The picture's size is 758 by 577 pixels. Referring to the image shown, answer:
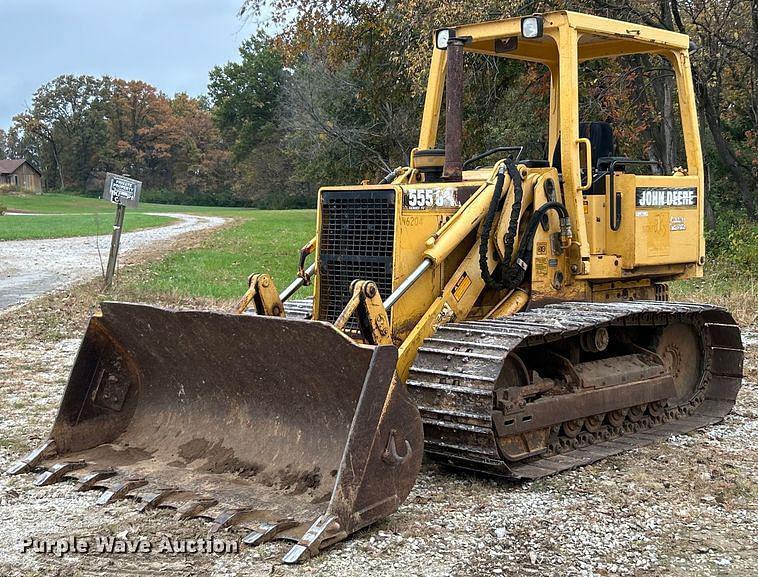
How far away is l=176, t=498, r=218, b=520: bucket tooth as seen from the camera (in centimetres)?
511

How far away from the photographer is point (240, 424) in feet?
19.7

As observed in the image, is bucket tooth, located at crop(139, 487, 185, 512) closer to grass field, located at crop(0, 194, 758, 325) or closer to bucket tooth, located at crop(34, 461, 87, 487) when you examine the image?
bucket tooth, located at crop(34, 461, 87, 487)

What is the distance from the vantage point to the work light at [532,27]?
22.0 feet

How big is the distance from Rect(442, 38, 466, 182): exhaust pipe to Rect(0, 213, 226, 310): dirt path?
994 centimetres

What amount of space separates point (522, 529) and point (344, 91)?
25.6m

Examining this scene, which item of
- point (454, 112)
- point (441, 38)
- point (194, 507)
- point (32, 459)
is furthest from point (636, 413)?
point (32, 459)

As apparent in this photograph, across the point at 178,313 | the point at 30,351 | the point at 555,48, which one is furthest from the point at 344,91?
the point at 178,313

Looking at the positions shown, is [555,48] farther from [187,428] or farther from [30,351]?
[30,351]

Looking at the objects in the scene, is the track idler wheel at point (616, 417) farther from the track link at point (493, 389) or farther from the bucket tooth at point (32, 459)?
the bucket tooth at point (32, 459)

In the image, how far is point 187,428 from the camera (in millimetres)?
6211

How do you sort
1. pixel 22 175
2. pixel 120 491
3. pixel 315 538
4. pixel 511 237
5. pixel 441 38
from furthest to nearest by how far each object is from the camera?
pixel 22 175 → pixel 441 38 → pixel 511 237 → pixel 120 491 → pixel 315 538

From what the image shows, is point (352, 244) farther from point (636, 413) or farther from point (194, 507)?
point (636, 413)

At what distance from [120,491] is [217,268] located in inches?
615

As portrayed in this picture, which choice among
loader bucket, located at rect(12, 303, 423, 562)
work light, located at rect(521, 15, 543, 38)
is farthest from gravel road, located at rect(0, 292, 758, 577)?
work light, located at rect(521, 15, 543, 38)
